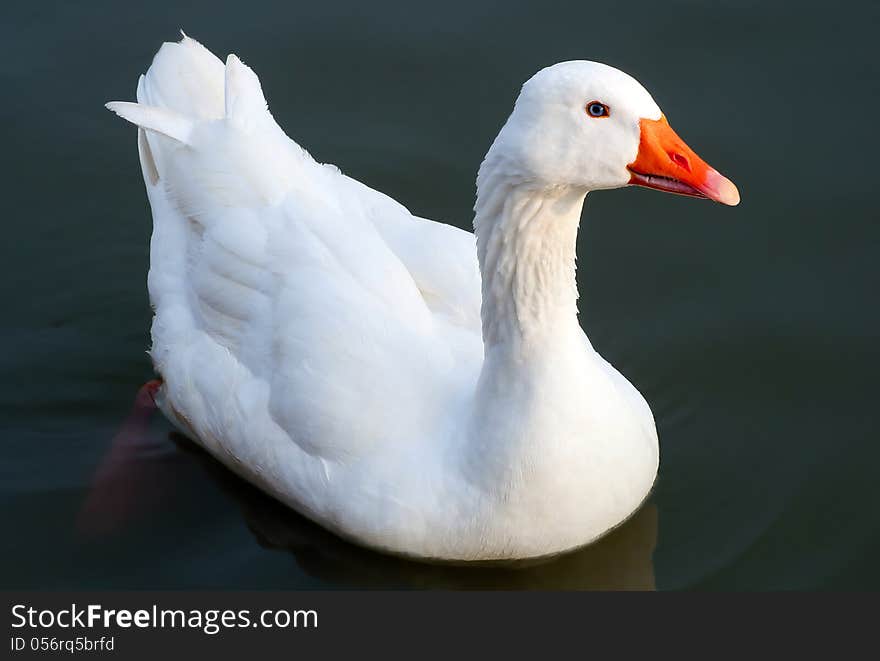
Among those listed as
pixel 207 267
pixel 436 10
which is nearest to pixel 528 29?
pixel 436 10

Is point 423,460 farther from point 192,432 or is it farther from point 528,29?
point 528,29

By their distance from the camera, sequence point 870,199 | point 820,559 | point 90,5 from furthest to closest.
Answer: point 90,5, point 870,199, point 820,559

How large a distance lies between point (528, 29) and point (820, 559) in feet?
14.2

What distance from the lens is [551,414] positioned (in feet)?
18.2

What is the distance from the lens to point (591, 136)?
494 cm

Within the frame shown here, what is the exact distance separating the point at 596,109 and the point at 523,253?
2.11 ft

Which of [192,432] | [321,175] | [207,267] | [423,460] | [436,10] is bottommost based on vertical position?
[192,432]

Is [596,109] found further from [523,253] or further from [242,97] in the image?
[242,97]

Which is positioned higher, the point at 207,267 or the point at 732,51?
the point at 732,51

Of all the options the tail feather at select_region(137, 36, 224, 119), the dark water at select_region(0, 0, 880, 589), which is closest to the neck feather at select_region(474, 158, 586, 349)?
the dark water at select_region(0, 0, 880, 589)

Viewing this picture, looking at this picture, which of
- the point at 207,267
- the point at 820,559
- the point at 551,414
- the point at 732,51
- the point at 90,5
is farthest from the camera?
the point at 90,5

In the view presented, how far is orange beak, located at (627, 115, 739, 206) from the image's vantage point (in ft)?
16.3

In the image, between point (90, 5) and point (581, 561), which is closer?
point (581, 561)

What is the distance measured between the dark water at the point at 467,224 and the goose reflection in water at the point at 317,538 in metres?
0.01
